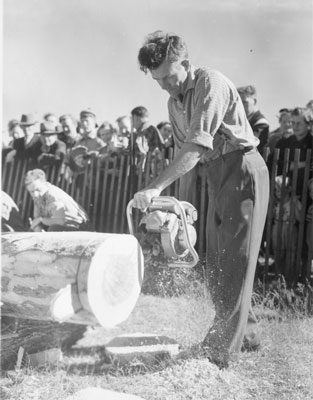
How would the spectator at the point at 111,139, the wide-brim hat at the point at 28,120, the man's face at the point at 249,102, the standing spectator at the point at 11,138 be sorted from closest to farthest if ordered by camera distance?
the man's face at the point at 249,102 → the spectator at the point at 111,139 → the wide-brim hat at the point at 28,120 → the standing spectator at the point at 11,138

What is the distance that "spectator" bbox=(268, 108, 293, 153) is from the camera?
3262mm

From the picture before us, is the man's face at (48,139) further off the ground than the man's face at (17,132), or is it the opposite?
the man's face at (17,132)

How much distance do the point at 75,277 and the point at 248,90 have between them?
4.44 feet

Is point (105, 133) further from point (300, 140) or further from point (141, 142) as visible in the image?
point (300, 140)

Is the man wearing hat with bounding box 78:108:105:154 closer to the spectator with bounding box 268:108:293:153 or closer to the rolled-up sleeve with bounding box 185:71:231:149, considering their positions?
the spectator with bounding box 268:108:293:153

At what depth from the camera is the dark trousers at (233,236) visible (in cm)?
232

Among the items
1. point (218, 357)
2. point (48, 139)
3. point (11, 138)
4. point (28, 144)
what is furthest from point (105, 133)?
point (218, 357)

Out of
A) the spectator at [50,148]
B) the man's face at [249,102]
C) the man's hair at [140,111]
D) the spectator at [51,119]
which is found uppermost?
the spectator at [51,119]

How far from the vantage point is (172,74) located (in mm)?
2285

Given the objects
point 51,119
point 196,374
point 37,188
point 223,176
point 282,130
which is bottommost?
point 196,374

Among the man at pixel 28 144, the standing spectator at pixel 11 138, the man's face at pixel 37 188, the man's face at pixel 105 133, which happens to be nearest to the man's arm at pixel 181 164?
the man's face at pixel 37 188

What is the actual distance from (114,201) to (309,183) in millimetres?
1519

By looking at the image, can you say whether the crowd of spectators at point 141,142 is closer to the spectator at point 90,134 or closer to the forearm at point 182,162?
the spectator at point 90,134

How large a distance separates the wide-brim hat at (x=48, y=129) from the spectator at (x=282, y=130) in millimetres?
2255
